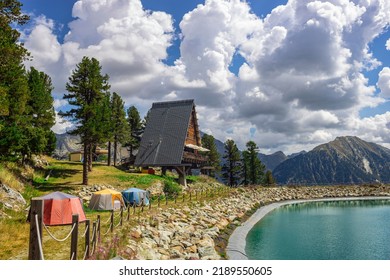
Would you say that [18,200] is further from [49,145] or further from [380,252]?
[380,252]

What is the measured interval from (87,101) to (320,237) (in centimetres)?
3060

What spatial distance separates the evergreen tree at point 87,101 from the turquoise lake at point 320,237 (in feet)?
70.3

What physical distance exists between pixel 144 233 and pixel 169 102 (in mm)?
41080

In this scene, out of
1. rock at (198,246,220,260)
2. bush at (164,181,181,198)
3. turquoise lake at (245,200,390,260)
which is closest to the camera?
rock at (198,246,220,260)

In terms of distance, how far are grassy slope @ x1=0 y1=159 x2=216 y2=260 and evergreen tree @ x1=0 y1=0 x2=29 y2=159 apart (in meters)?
3.64

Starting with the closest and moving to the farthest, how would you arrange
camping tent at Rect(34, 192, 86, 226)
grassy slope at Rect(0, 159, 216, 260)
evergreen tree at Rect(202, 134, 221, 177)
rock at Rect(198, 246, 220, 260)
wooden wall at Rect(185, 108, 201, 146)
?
grassy slope at Rect(0, 159, 216, 260) < rock at Rect(198, 246, 220, 260) < camping tent at Rect(34, 192, 86, 226) < wooden wall at Rect(185, 108, 201, 146) < evergreen tree at Rect(202, 134, 221, 177)

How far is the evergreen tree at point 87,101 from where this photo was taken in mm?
39188

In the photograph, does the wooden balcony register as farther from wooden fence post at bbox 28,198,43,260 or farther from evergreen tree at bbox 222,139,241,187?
wooden fence post at bbox 28,198,43,260

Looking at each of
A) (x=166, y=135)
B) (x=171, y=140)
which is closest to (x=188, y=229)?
(x=171, y=140)

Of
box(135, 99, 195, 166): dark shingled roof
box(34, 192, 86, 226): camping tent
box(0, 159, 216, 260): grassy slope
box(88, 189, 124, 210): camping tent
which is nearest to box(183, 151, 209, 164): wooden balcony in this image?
box(135, 99, 195, 166): dark shingled roof

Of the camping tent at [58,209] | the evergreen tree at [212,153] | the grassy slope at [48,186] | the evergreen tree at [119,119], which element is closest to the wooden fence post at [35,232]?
the grassy slope at [48,186]

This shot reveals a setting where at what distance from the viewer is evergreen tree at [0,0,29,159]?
23062mm

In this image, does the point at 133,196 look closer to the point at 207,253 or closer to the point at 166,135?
the point at 207,253
